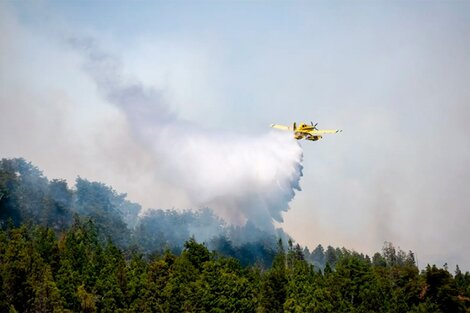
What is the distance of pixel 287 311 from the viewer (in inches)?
2788

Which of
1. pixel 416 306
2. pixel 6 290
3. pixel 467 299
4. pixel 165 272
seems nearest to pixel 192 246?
pixel 165 272

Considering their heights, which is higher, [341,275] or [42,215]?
[42,215]

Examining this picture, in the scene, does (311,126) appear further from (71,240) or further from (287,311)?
(71,240)

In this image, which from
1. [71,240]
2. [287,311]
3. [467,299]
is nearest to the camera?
[287,311]

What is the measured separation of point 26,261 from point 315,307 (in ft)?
119

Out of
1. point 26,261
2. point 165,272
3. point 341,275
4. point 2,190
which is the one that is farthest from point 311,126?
point 2,190

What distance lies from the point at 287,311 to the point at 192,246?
21.5 metres

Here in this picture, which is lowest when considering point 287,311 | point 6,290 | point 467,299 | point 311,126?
point 6,290

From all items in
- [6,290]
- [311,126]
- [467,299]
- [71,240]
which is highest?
[311,126]

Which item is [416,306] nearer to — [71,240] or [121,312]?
[121,312]

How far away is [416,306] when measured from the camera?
3494 inches

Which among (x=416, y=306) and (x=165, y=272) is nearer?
(x=165, y=272)

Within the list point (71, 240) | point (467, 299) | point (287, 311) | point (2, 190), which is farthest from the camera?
point (2, 190)

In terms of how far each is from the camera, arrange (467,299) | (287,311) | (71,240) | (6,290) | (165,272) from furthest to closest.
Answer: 1. (467,299)
2. (71,240)
3. (165,272)
4. (287,311)
5. (6,290)
